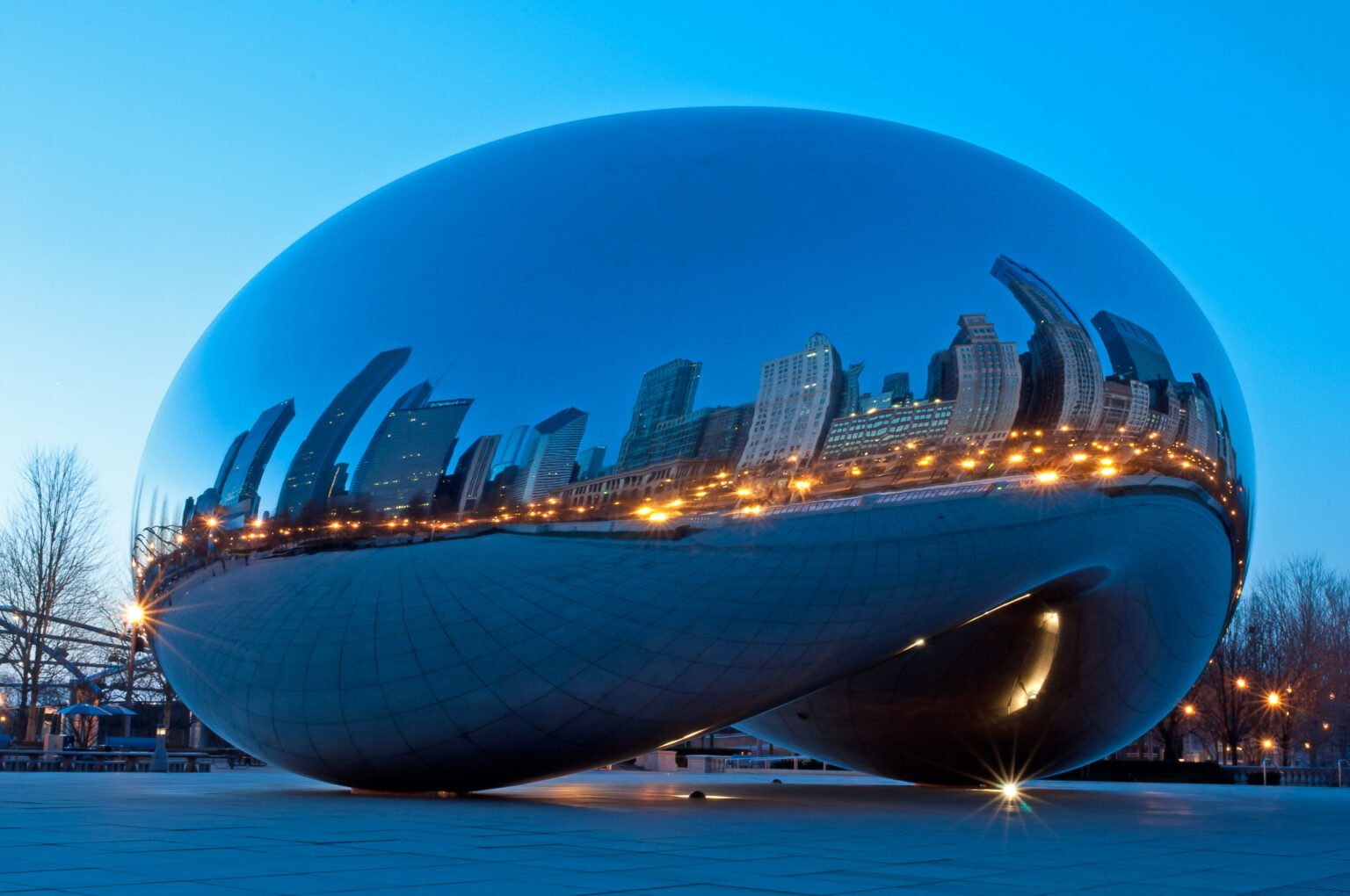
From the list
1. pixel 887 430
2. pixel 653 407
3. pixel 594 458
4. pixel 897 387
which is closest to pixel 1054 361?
pixel 897 387

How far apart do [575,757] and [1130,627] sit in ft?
16.5

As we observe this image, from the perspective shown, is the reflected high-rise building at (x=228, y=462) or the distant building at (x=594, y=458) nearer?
the distant building at (x=594, y=458)

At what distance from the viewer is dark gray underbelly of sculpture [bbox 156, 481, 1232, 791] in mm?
8625

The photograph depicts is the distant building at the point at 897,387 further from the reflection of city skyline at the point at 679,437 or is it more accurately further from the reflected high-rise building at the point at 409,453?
the reflected high-rise building at the point at 409,453

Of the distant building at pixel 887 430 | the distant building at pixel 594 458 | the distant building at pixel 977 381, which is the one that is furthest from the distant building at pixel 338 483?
the distant building at pixel 977 381

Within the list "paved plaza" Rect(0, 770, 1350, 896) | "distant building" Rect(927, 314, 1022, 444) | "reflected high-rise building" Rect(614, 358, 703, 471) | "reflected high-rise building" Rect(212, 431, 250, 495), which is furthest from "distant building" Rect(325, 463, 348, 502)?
"distant building" Rect(927, 314, 1022, 444)

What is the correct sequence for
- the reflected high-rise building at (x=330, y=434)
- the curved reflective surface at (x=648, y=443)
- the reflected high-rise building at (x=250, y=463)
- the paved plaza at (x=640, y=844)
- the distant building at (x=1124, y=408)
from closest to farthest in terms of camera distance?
the paved plaza at (x=640, y=844), the curved reflective surface at (x=648, y=443), the reflected high-rise building at (x=330, y=434), the reflected high-rise building at (x=250, y=463), the distant building at (x=1124, y=408)

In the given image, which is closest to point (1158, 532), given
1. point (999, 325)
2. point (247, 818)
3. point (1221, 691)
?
point (999, 325)

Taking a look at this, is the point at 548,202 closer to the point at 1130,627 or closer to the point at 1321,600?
the point at 1130,627

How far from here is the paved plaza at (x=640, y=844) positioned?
17.1 ft

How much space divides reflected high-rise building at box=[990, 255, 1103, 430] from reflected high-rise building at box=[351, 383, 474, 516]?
4.01 m

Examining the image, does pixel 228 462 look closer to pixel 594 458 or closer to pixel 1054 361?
pixel 594 458

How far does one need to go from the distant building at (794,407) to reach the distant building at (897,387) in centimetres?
33

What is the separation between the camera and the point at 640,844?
6930mm
